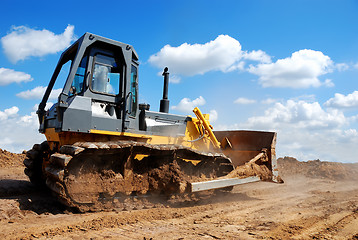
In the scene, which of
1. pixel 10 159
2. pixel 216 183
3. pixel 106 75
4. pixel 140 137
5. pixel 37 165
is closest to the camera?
pixel 106 75

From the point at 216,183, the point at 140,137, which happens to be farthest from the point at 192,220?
the point at 140,137

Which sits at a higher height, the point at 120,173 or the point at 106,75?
the point at 106,75

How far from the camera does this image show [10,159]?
14.4m

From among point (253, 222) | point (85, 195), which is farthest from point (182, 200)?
point (85, 195)

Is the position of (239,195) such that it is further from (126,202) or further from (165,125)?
(126,202)

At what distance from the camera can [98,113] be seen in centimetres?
545

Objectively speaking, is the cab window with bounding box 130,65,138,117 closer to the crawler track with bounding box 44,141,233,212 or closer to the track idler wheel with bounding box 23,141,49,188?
the crawler track with bounding box 44,141,233,212

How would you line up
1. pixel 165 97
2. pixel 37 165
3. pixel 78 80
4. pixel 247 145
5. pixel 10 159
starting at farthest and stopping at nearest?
1. pixel 10 159
2. pixel 247 145
3. pixel 165 97
4. pixel 37 165
5. pixel 78 80

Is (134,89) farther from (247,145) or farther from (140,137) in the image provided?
(247,145)

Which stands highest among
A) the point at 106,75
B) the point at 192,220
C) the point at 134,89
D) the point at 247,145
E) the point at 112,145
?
the point at 106,75

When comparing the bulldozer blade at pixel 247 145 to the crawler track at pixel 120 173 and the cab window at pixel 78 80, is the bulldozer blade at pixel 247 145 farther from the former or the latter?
the cab window at pixel 78 80

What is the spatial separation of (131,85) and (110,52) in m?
0.80

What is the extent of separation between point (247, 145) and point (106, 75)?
451 centimetres

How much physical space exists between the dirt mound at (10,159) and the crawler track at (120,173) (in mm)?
10275
